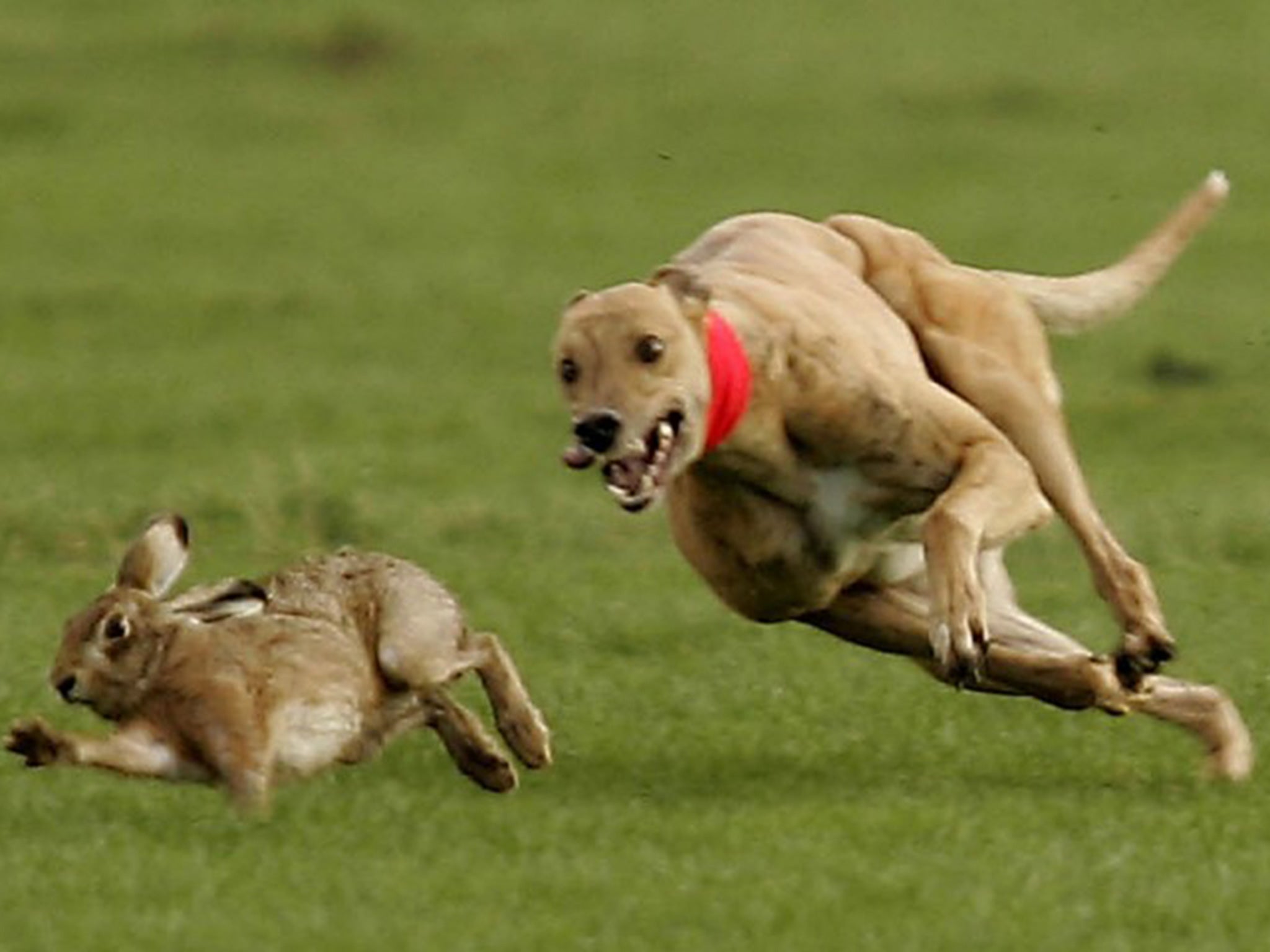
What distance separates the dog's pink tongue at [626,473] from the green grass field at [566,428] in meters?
0.72

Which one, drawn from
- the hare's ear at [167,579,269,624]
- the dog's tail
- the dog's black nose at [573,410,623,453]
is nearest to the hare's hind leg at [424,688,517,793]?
the hare's ear at [167,579,269,624]

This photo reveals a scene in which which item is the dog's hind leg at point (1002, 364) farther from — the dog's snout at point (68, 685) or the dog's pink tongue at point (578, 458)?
the dog's snout at point (68, 685)

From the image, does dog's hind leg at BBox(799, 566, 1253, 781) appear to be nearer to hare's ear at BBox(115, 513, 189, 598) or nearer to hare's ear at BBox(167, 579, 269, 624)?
hare's ear at BBox(167, 579, 269, 624)

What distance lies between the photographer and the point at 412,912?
745 centimetres

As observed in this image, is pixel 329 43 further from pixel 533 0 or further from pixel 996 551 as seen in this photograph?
pixel 996 551

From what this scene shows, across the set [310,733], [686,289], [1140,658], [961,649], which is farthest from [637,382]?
[1140,658]

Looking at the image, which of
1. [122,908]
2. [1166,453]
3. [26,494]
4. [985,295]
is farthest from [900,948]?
[1166,453]

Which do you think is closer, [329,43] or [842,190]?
[842,190]

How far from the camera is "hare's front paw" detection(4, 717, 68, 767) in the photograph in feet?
26.4

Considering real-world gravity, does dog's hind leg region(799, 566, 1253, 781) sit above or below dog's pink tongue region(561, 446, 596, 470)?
below

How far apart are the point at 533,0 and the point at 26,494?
19104 mm

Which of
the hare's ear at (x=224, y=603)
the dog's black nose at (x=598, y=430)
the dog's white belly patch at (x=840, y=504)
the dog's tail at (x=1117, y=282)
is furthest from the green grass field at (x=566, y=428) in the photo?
the dog's tail at (x=1117, y=282)

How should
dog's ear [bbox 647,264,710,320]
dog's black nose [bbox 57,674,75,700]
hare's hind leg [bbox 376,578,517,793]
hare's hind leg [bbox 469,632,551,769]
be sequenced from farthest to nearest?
1. hare's hind leg [bbox 469,632,551,769]
2. hare's hind leg [bbox 376,578,517,793]
3. dog's ear [bbox 647,264,710,320]
4. dog's black nose [bbox 57,674,75,700]

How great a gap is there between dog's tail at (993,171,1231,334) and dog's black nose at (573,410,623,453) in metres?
2.11
